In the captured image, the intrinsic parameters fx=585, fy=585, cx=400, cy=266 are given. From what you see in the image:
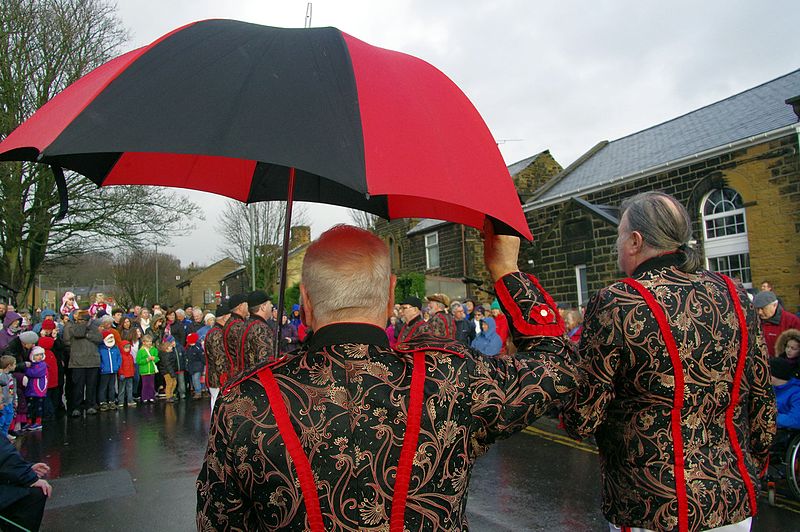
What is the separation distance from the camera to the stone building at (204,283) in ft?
223

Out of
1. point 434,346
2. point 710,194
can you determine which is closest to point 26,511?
point 434,346

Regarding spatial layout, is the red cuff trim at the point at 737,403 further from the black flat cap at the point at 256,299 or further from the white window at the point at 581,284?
the white window at the point at 581,284

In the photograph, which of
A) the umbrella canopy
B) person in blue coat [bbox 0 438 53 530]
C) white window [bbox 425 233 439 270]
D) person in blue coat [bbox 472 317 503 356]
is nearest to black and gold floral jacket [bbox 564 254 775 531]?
the umbrella canopy

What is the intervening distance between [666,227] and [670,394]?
66 centimetres

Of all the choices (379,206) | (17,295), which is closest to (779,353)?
(379,206)

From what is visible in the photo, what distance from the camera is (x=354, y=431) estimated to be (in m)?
1.45

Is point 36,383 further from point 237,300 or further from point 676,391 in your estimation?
point 676,391

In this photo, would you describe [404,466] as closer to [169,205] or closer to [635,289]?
[635,289]

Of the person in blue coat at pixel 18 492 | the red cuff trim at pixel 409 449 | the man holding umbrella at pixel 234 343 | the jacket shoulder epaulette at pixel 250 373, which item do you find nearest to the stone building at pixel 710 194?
the man holding umbrella at pixel 234 343

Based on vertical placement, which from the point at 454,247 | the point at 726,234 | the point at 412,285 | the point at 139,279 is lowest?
the point at 412,285

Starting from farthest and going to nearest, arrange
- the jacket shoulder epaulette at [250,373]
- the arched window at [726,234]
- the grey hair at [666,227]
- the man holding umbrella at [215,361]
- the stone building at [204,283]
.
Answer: the stone building at [204,283] → the arched window at [726,234] → the man holding umbrella at [215,361] → the grey hair at [666,227] → the jacket shoulder epaulette at [250,373]

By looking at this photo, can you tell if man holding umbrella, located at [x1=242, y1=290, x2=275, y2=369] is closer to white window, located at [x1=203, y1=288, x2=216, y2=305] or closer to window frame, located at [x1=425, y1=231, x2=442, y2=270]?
window frame, located at [x1=425, y1=231, x2=442, y2=270]

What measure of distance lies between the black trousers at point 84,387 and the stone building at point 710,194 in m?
11.9

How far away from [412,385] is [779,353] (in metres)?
5.79
